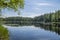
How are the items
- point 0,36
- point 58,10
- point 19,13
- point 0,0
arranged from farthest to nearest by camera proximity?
point 58,10, point 19,13, point 0,0, point 0,36

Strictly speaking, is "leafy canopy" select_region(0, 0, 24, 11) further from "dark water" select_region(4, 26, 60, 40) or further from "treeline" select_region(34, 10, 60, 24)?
"treeline" select_region(34, 10, 60, 24)

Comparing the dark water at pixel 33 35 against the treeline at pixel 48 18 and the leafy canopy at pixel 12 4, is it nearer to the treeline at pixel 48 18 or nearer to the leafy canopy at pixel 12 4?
the leafy canopy at pixel 12 4

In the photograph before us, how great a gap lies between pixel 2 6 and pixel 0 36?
2106 millimetres

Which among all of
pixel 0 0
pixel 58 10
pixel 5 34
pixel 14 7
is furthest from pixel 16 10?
pixel 58 10

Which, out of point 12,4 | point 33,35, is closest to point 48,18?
point 33,35

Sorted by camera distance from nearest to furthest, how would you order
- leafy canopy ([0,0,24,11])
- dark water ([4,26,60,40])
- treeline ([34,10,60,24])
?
1. leafy canopy ([0,0,24,11])
2. dark water ([4,26,60,40])
3. treeline ([34,10,60,24])

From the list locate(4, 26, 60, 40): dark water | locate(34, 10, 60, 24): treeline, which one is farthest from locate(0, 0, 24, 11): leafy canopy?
locate(34, 10, 60, 24): treeline

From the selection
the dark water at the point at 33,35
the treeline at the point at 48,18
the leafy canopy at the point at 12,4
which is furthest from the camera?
the treeline at the point at 48,18

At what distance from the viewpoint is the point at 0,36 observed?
8977 mm

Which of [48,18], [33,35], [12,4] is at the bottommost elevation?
[48,18]

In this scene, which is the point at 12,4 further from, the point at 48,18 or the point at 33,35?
the point at 48,18

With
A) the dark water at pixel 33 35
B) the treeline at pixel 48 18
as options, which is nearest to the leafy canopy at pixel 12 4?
the dark water at pixel 33 35

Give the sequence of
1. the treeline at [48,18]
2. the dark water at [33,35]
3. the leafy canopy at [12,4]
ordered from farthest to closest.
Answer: the treeline at [48,18] < the dark water at [33,35] < the leafy canopy at [12,4]

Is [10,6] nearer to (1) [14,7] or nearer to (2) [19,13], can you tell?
(1) [14,7]
